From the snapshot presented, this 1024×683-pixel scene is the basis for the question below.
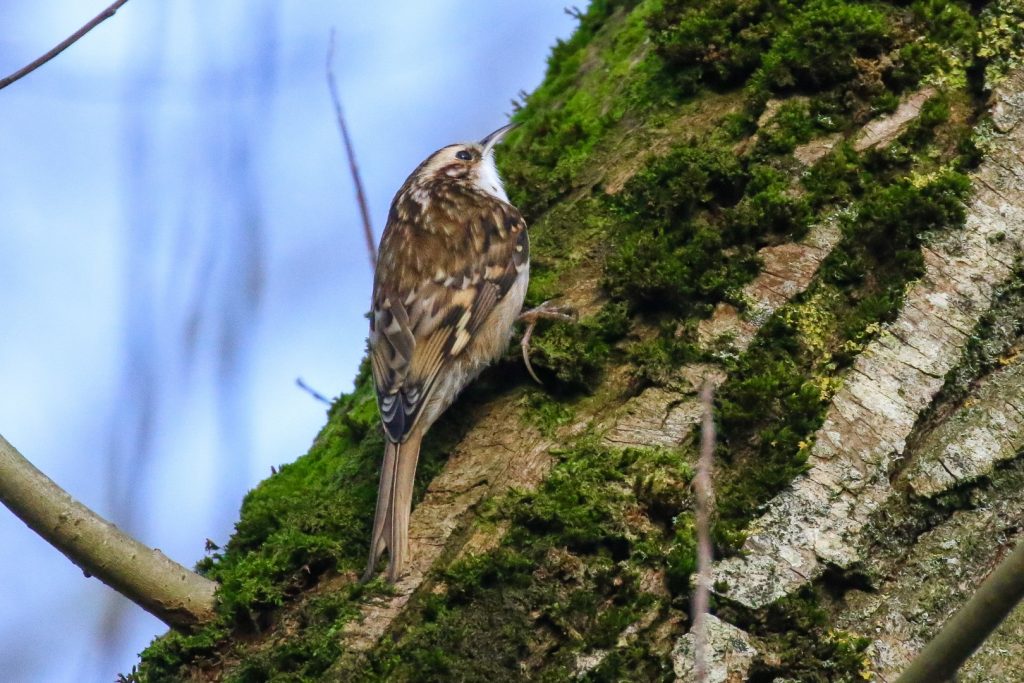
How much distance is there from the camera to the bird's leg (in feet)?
7.79

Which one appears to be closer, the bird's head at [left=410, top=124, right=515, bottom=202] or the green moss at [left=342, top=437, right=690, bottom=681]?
the green moss at [left=342, top=437, right=690, bottom=681]

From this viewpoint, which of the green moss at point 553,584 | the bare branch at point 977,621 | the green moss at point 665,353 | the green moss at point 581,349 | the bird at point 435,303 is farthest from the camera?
the bird at point 435,303

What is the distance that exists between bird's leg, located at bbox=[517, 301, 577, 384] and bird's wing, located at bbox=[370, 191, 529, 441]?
0.24m

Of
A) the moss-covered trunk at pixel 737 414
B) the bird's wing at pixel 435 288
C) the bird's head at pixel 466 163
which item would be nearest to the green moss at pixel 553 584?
the moss-covered trunk at pixel 737 414

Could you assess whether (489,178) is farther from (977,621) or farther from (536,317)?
(977,621)

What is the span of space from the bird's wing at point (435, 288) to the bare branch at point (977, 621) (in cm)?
145

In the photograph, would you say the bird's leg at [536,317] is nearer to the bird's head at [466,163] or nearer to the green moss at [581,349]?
the green moss at [581,349]

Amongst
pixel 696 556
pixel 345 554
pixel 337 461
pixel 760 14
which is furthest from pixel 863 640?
pixel 760 14

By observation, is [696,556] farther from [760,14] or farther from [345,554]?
[760,14]

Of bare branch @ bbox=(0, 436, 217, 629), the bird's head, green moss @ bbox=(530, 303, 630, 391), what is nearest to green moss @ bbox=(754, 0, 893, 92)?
green moss @ bbox=(530, 303, 630, 391)

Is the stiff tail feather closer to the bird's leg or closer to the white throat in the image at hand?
the bird's leg

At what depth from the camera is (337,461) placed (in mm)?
2627

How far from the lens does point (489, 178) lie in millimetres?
3723

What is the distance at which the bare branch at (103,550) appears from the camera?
1954mm
